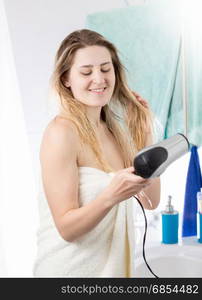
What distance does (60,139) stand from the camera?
870 mm

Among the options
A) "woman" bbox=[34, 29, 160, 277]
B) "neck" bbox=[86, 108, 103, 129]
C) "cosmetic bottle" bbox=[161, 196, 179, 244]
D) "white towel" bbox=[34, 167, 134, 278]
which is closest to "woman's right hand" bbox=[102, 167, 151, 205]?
"woman" bbox=[34, 29, 160, 277]

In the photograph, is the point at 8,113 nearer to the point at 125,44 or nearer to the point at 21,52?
the point at 21,52

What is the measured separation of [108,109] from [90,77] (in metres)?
0.11

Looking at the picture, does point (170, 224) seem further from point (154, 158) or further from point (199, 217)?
point (154, 158)

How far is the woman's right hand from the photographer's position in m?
0.77

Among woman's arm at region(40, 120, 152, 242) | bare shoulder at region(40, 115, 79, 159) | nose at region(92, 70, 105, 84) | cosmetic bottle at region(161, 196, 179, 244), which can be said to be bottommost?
cosmetic bottle at region(161, 196, 179, 244)

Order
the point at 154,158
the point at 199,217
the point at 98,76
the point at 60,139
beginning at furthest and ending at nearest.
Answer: the point at 199,217, the point at 98,76, the point at 60,139, the point at 154,158

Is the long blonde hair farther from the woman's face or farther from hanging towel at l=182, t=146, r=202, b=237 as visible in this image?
hanging towel at l=182, t=146, r=202, b=237

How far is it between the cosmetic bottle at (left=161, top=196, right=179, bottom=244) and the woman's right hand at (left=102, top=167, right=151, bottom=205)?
15.3 inches

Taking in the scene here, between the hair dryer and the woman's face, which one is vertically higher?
the woman's face

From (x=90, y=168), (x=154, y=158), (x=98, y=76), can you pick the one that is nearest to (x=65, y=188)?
(x=90, y=168)

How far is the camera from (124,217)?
37.3 inches

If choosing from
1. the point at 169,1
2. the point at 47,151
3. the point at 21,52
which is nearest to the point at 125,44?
the point at 169,1

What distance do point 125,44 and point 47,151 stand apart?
1.54 ft
